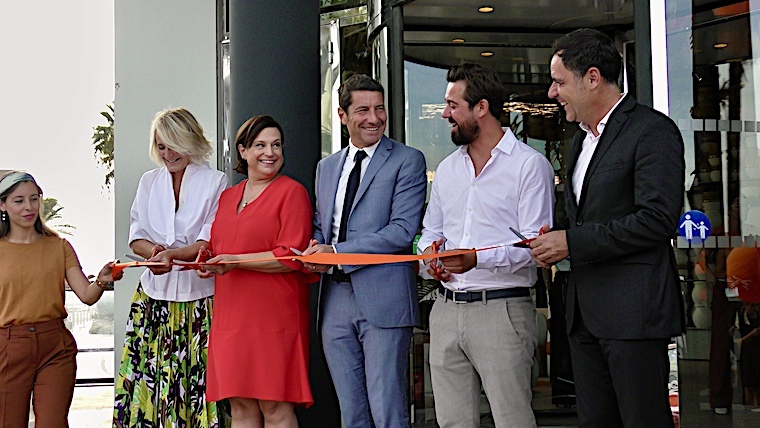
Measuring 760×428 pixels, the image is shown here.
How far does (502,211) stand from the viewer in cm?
374

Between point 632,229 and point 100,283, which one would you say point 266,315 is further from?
point 632,229

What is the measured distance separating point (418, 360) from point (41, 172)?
7.46m

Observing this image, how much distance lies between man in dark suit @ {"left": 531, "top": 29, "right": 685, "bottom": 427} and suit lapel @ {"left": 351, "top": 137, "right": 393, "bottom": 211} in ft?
3.38

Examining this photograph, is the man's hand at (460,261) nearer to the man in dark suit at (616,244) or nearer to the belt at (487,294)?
the belt at (487,294)

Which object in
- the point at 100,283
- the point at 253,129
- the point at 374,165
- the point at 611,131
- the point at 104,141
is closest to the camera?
the point at 611,131

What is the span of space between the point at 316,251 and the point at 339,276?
0.17 m

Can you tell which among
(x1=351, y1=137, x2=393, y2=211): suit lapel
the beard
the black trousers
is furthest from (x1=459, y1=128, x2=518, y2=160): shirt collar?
the black trousers

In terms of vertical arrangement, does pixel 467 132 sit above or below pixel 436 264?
above

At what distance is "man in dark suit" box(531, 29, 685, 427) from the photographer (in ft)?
9.95

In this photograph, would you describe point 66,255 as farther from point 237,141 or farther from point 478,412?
point 478,412

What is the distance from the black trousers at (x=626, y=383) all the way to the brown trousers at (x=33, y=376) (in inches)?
118

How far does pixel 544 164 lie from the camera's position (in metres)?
3.76

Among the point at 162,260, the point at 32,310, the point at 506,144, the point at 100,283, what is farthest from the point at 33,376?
the point at 506,144

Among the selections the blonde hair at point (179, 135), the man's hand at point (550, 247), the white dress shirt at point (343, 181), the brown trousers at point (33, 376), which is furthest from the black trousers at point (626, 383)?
the brown trousers at point (33, 376)
